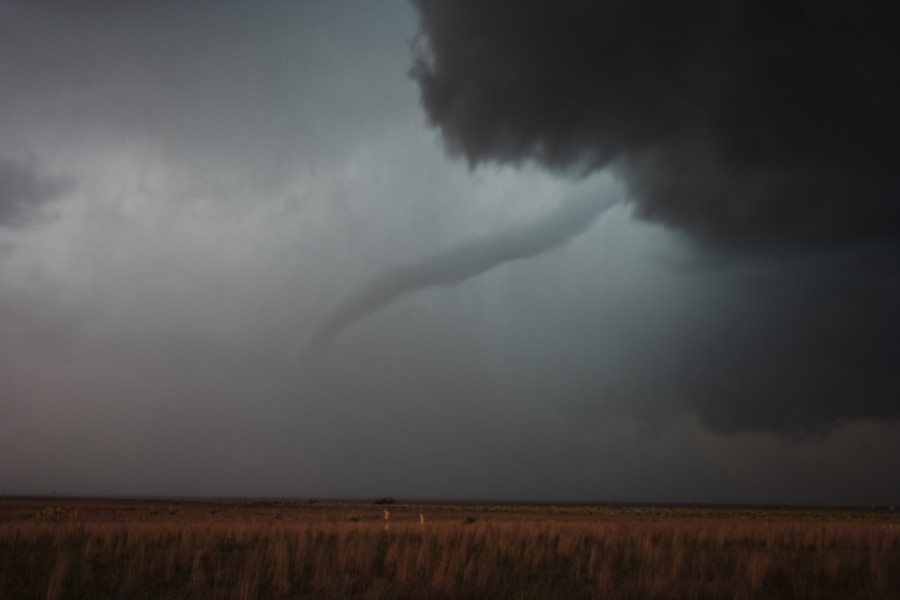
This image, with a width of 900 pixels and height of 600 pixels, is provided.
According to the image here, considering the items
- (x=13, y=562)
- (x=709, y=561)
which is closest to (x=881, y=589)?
(x=709, y=561)

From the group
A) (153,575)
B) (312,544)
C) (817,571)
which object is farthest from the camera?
(312,544)

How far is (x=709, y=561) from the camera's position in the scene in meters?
15.7

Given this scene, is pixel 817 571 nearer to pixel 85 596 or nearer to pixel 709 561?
pixel 709 561

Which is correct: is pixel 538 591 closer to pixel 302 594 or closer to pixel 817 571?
pixel 302 594

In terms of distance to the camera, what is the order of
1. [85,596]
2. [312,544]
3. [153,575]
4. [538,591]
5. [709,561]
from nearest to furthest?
[85,596] → [538,591] → [153,575] → [709,561] → [312,544]

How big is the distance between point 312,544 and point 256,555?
3.33 meters

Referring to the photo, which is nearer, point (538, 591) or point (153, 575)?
point (538, 591)

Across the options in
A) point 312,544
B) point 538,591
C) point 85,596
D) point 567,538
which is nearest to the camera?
point 85,596

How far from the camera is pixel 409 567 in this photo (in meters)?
14.0

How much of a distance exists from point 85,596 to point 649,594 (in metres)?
8.98

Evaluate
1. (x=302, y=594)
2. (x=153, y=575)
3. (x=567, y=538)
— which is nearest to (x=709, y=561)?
(x=567, y=538)

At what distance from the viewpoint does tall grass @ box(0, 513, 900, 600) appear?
11.9 m

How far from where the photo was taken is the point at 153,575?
13102 millimetres

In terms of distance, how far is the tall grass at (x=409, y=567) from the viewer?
1191 centimetres
